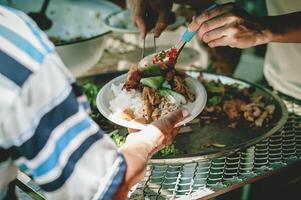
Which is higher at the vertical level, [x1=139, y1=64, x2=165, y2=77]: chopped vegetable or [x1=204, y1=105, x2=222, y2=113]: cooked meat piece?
[x1=139, y1=64, x2=165, y2=77]: chopped vegetable

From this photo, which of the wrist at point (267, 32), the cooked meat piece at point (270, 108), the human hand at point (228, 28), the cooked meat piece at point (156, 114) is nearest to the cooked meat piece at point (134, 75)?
the cooked meat piece at point (156, 114)

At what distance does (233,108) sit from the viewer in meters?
2.90

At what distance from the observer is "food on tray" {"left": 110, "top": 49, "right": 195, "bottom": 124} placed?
2412mm

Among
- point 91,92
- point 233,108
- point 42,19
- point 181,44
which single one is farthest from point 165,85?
point 42,19

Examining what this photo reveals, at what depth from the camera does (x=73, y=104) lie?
143 cm

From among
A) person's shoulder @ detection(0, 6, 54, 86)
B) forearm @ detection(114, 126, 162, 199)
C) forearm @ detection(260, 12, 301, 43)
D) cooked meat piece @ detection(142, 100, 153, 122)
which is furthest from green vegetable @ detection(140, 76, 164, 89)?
person's shoulder @ detection(0, 6, 54, 86)

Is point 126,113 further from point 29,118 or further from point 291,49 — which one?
point 291,49

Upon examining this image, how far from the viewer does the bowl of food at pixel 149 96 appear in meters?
2.39

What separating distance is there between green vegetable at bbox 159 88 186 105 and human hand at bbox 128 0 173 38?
0.64m

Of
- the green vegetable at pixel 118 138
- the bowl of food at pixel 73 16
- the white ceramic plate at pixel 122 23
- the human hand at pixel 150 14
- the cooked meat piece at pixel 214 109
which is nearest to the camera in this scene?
the green vegetable at pixel 118 138

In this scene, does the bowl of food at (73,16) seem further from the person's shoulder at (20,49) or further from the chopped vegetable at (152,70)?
the person's shoulder at (20,49)

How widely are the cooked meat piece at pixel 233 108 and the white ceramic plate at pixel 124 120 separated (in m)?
0.34

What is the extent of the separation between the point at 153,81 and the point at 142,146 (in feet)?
2.45

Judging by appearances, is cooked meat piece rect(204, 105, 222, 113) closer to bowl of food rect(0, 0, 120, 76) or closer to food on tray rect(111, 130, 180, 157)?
food on tray rect(111, 130, 180, 157)
